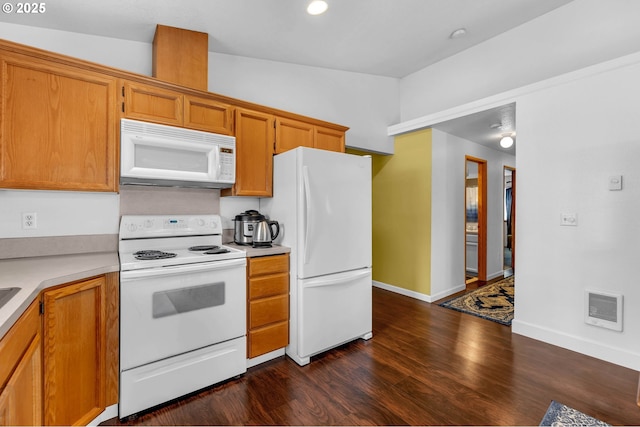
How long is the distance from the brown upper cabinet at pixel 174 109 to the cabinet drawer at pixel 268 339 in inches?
63.7

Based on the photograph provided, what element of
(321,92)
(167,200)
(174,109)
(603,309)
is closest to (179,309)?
(167,200)

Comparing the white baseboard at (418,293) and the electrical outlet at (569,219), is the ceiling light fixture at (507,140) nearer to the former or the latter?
the electrical outlet at (569,219)

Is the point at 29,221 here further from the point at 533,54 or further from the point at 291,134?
the point at 533,54

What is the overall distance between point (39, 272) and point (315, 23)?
8.48ft

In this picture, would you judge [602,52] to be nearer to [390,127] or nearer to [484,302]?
[390,127]

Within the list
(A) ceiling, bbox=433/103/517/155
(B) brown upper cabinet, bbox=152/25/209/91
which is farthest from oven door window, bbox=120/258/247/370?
(A) ceiling, bbox=433/103/517/155

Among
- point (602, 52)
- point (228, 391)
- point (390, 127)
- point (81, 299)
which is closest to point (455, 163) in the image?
point (390, 127)

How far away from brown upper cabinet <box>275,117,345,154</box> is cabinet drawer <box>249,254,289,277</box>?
3.22ft

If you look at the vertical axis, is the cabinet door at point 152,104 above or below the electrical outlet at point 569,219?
above

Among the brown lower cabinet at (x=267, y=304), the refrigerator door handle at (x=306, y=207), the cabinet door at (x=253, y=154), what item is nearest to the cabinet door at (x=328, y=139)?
the cabinet door at (x=253, y=154)

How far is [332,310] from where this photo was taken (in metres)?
2.51

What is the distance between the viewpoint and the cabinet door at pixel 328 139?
3021 millimetres

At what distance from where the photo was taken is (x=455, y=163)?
4.21 metres

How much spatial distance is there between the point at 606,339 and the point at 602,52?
246cm
